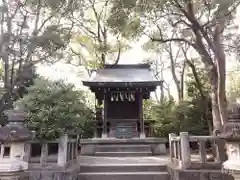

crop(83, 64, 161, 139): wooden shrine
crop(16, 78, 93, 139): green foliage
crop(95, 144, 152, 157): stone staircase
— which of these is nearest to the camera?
crop(16, 78, 93, 139): green foliage

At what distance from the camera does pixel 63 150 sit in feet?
23.0

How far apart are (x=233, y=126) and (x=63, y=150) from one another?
458cm

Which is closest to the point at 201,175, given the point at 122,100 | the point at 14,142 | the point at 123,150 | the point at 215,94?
the point at 215,94

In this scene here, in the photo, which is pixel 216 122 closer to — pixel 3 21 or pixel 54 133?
pixel 54 133

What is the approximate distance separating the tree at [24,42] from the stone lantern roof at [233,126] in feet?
27.5

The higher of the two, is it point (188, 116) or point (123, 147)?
point (188, 116)

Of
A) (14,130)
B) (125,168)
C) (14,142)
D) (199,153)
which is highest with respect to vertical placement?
(14,130)

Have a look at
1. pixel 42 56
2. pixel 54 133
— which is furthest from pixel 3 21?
pixel 54 133

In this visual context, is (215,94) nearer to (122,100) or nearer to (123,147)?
(123,147)

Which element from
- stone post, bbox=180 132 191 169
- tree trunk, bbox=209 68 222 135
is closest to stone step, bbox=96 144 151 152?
tree trunk, bbox=209 68 222 135

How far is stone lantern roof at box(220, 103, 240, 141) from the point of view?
16.2ft

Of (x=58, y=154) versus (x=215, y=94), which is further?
(x=215, y=94)

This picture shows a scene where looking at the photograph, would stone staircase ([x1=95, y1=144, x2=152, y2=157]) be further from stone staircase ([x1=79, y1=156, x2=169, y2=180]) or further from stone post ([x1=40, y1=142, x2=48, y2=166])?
stone post ([x1=40, y1=142, x2=48, y2=166])

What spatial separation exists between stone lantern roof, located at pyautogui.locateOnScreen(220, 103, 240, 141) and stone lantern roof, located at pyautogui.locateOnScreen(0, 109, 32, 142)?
4.37 metres
